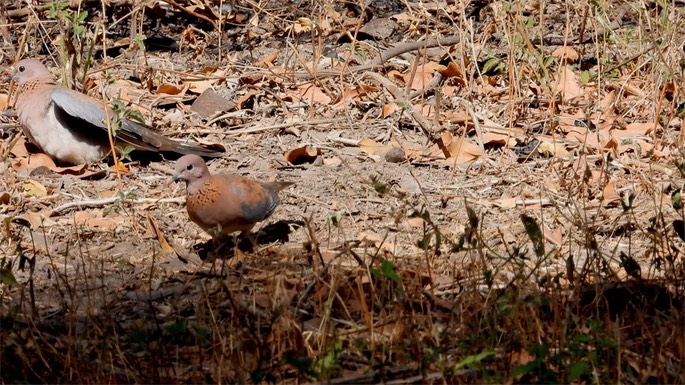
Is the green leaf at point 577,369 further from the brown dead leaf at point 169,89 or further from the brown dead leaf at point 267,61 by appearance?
the brown dead leaf at point 267,61

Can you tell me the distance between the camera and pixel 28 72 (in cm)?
610

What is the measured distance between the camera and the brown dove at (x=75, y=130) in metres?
5.80

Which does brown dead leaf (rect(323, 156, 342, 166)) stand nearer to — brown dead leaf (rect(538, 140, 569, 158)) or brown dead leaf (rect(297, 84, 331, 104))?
brown dead leaf (rect(297, 84, 331, 104))

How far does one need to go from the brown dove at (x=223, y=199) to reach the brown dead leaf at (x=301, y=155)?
918 millimetres

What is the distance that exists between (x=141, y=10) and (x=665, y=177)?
3846 mm

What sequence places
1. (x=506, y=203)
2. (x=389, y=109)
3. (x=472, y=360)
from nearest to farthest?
(x=472, y=360), (x=506, y=203), (x=389, y=109)

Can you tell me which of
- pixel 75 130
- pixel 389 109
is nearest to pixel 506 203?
pixel 389 109

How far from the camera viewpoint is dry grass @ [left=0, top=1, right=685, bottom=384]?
11.0 feet

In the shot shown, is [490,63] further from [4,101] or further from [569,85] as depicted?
[4,101]

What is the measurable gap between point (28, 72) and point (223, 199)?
2109 mm

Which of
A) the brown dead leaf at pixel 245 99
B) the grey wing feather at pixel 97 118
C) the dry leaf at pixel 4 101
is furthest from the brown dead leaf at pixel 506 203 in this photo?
the dry leaf at pixel 4 101

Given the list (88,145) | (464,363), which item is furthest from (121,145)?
(464,363)

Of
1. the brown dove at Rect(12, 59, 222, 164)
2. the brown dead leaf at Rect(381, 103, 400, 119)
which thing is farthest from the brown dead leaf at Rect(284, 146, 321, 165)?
the brown dead leaf at Rect(381, 103, 400, 119)

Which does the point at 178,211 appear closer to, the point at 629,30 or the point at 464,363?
the point at 464,363
